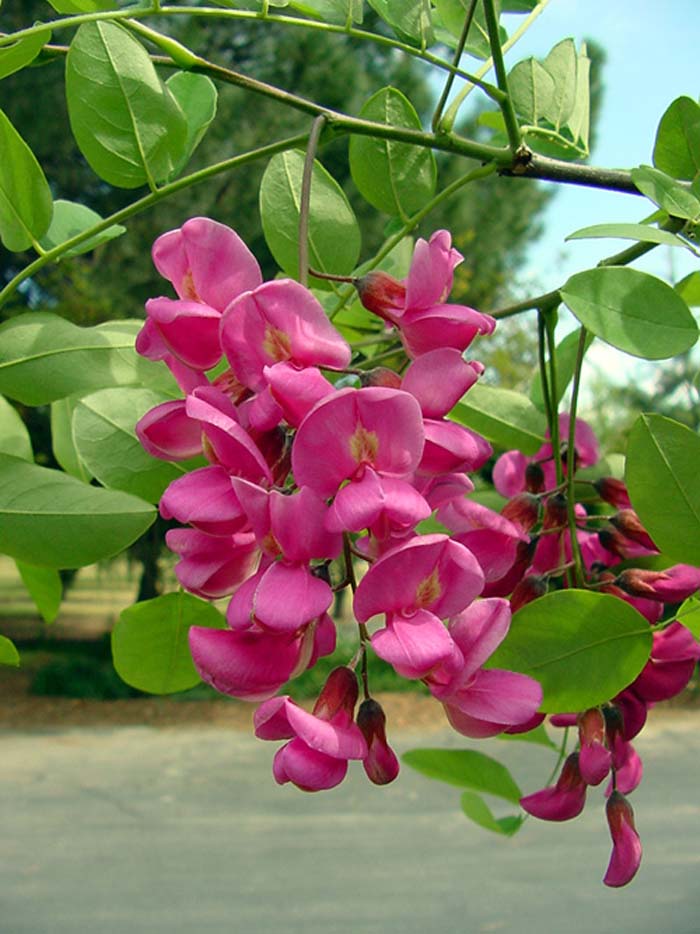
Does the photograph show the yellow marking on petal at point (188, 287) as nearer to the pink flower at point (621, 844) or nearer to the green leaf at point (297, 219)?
the green leaf at point (297, 219)

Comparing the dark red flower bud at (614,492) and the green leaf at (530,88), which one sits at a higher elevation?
the green leaf at (530,88)

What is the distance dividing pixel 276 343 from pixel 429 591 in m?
0.07

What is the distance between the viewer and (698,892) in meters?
4.75

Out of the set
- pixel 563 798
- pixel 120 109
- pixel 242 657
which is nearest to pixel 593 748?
pixel 563 798

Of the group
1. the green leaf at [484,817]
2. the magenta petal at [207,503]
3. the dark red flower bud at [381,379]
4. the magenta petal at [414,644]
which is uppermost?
the dark red flower bud at [381,379]

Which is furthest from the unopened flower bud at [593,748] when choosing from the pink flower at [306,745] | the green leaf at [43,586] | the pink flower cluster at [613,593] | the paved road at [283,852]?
the paved road at [283,852]

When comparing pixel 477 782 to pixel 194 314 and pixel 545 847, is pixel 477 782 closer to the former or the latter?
pixel 194 314

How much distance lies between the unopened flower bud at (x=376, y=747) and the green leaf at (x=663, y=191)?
6.6 inches

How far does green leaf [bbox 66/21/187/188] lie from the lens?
12.3 inches

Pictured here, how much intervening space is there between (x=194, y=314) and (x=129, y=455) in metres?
0.08

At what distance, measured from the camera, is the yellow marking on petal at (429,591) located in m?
0.24

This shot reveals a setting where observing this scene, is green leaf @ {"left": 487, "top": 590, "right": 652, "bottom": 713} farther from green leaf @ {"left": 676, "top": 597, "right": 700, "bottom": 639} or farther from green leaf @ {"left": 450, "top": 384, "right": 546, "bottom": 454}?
green leaf @ {"left": 450, "top": 384, "right": 546, "bottom": 454}

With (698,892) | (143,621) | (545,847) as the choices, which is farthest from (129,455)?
(545,847)

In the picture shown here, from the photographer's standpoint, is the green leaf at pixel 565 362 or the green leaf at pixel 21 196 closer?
the green leaf at pixel 21 196
